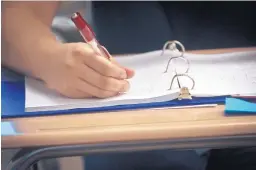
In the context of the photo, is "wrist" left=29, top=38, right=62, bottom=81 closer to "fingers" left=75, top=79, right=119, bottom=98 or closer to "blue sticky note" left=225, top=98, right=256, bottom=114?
"fingers" left=75, top=79, right=119, bottom=98

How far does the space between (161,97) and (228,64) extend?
20 cm

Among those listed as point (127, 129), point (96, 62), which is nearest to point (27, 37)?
point (96, 62)

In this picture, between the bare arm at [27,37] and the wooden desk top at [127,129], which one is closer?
the wooden desk top at [127,129]

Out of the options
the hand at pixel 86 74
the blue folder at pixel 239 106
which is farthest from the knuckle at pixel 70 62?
the blue folder at pixel 239 106

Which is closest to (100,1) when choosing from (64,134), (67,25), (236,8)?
(67,25)

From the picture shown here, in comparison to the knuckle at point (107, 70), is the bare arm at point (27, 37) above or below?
above

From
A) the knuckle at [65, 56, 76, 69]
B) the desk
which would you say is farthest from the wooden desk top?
the knuckle at [65, 56, 76, 69]

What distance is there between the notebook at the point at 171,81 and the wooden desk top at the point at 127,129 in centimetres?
5

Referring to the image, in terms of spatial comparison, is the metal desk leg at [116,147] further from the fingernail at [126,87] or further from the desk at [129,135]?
the fingernail at [126,87]

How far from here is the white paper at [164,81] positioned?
771 millimetres

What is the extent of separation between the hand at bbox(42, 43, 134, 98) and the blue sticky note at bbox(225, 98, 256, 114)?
0.54 ft

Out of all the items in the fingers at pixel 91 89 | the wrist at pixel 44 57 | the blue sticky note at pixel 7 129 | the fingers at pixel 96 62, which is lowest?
the blue sticky note at pixel 7 129

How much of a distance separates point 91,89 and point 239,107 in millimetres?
228

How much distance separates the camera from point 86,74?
77 centimetres
